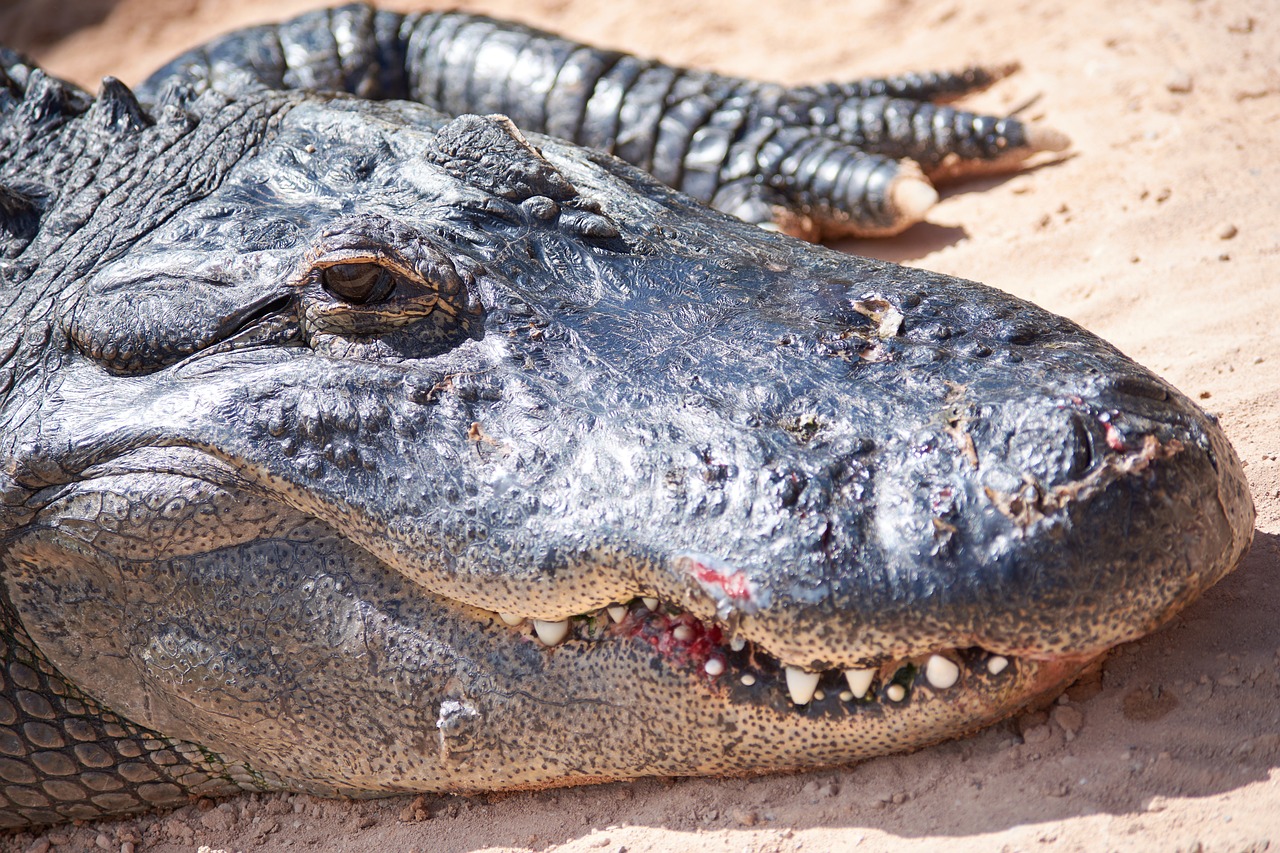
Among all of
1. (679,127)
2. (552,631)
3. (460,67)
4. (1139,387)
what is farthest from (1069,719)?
(460,67)

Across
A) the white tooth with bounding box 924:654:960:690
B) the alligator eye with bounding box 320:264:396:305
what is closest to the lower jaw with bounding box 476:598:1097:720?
the white tooth with bounding box 924:654:960:690

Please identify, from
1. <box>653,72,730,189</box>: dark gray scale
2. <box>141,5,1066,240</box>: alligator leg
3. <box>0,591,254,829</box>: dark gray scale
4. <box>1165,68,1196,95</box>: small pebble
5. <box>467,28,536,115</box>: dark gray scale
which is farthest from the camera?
<box>467,28,536,115</box>: dark gray scale

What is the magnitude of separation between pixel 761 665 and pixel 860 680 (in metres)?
0.16

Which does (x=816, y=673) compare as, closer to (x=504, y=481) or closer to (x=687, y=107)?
(x=504, y=481)

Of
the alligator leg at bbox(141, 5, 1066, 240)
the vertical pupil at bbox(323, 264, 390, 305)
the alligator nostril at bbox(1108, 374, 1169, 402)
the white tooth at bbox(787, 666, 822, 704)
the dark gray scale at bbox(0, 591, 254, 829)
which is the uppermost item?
the alligator nostril at bbox(1108, 374, 1169, 402)

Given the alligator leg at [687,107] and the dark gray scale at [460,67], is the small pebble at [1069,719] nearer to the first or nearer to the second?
the alligator leg at [687,107]

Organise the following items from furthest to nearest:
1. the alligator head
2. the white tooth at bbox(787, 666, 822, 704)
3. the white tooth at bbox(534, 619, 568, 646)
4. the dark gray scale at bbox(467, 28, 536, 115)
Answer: the dark gray scale at bbox(467, 28, 536, 115)
the white tooth at bbox(534, 619, 568, 646)
the white tooth at bbox(787, 666, 822, 704)
the alligator head

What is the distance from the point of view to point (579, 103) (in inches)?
166

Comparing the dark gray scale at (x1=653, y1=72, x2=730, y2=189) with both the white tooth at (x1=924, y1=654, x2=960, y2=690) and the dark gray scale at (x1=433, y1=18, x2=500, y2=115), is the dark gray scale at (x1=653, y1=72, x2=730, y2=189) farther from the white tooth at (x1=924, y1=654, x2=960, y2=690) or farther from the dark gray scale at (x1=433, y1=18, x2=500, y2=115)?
the white tooth at (x1=924, y1=654, x2=960, y2=690)

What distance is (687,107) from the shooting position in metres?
4.18

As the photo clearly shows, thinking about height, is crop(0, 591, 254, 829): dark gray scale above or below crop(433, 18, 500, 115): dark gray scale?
below

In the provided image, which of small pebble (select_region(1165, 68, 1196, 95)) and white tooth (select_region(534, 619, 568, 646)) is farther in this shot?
small pebble (select_region(1165, 68, 1196, 95))

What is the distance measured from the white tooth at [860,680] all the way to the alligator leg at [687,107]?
228 centimetres

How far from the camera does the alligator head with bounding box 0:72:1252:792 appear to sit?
165 centimetres
